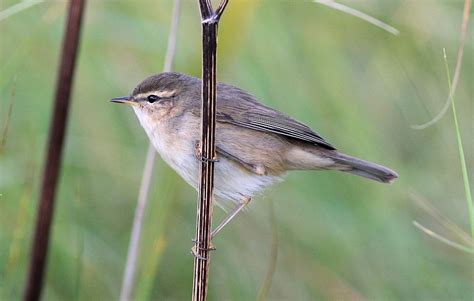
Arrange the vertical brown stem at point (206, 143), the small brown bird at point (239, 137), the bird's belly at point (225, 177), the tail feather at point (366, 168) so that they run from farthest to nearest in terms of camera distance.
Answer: the tail feather at point (366, 168), the small brown bird at point (239, 137), the bird's belly at point (225, 177), the vertical brown stem at point (206, 143)

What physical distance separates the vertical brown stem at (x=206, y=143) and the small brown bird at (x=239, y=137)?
2.48 ft

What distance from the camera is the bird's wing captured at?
3.53 metres

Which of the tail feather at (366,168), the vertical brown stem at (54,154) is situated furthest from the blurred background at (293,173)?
the vertical brown stem at (54,154)

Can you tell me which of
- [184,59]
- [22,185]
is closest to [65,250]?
[22,185]

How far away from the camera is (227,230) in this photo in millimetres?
4613

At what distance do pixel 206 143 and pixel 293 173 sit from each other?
210 cm

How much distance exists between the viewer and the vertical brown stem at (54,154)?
2375 millimetres

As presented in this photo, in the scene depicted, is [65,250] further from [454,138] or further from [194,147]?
[454,138]

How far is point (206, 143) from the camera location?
102 inches

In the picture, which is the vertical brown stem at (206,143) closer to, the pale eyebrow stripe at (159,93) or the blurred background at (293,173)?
the pale eyebrow stripe at (159,93)

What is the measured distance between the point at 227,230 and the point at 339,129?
0.91m

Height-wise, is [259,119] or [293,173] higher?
[259,119]

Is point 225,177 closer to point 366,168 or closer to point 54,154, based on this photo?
point 366,168

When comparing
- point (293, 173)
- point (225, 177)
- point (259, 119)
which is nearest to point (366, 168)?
point (259, 119)
